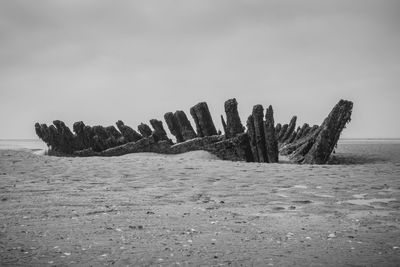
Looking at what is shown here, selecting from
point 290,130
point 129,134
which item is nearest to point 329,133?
point 129,134

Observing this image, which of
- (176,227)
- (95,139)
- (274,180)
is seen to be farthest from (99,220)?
(95,139)

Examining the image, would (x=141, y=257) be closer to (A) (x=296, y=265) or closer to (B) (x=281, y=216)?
(A) (x=296, y=265)

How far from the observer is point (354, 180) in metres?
6.79

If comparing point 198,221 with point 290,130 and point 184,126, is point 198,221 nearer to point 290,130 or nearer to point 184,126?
point 184,126

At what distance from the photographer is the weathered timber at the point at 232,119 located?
1211cm

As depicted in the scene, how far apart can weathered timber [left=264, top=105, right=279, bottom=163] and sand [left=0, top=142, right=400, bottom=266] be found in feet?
15.7

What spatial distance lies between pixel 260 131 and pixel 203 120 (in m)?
2.50

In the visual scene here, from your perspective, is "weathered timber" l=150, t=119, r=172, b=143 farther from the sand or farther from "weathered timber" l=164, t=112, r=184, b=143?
the sand

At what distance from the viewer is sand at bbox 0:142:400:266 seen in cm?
264

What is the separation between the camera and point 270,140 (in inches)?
469

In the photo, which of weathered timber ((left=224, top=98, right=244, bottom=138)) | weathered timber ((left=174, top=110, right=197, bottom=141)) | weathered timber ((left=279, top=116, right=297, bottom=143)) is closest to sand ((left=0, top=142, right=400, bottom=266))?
weathered timber ((left=224, top=98, right=244, bottom=138))

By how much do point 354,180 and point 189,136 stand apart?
26.8 feet

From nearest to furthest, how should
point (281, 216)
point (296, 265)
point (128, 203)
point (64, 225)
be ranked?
point (296, 265) → point (64, 225) → point (281, 216) → point (128, 203)

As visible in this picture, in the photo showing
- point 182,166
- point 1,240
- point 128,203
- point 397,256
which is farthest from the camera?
point 182,166
